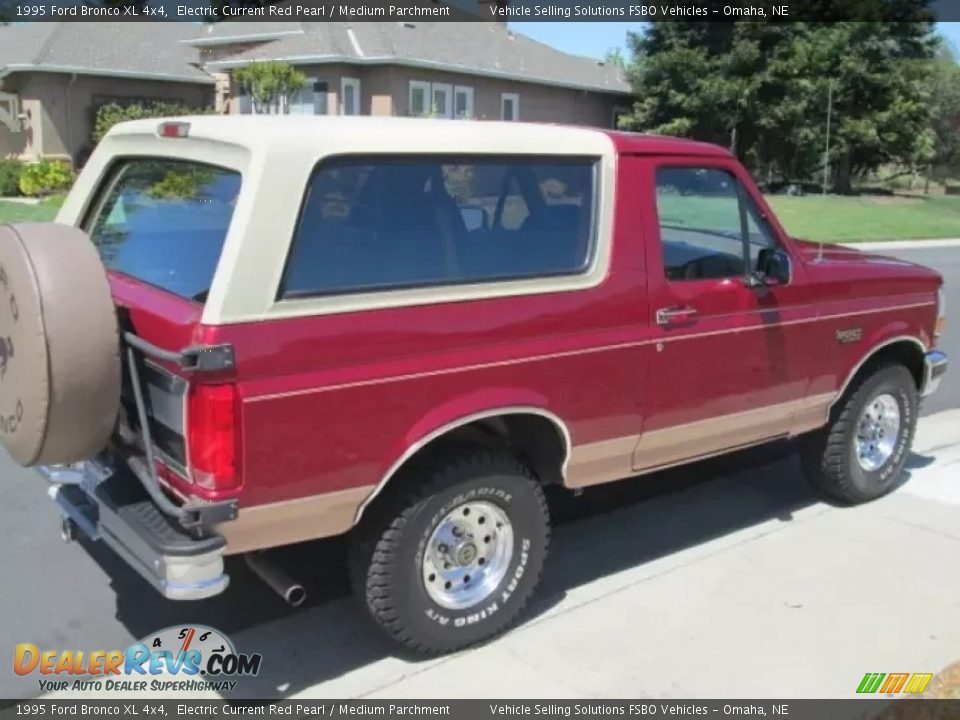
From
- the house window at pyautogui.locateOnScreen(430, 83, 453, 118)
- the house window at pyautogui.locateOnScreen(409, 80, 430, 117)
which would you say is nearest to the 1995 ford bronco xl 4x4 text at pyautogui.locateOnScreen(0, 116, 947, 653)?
the house window at pyautogui.locateOnScreen(409, 80, 430, 117)

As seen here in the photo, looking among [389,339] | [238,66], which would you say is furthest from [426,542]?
[238,66]

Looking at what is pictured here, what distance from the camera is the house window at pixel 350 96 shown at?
30516 mm

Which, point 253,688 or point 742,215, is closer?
point 253,688

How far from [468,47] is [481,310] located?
31755mm

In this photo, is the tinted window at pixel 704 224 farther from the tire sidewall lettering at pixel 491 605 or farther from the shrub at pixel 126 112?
the shrub at pixel 126 112

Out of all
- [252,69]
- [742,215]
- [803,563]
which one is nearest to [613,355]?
[742,215]

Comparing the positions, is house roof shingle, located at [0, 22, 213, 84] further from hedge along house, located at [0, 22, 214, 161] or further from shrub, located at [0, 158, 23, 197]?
shrub, located at [0, 158, 23, 197]

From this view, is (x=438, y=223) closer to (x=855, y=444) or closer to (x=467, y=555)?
(x=467, y=555)

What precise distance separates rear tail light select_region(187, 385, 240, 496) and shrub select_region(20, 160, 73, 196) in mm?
22987

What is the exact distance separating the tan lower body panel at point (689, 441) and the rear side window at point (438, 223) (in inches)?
31.2

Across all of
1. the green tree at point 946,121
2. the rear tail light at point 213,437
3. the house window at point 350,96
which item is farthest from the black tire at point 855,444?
the green tree at point 946,121

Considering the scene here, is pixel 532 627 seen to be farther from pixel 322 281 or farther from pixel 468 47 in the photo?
pixel 468 47

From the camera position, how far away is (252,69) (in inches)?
1101

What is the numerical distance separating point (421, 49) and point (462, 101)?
258cm
